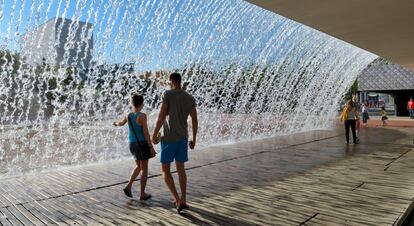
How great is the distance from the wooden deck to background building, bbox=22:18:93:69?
2414 mm

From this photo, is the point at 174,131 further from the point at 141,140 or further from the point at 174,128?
the point at 141,140

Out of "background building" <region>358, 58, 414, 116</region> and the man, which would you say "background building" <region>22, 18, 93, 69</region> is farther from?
"background building" <region>358, 58, 414, 116</region>

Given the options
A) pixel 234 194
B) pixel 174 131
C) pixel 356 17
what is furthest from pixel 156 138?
pixel 356 17

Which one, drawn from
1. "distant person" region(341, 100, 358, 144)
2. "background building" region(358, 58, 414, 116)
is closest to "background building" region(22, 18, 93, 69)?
"distant person" region(341, 100, 358, 144)

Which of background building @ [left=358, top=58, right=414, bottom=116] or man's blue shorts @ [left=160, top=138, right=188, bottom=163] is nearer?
man's blue shorts @ [left=160, top=138, right=188, bottom=163]

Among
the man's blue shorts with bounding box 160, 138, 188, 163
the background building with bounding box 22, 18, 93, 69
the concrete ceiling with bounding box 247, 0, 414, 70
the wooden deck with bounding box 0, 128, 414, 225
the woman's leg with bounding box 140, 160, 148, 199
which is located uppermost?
the concrete ceiling with bounding box 247, 0, 414, 70

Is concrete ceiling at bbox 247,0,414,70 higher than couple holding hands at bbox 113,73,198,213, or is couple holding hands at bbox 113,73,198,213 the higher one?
concrete ceiling at bbox 247,0,414,70

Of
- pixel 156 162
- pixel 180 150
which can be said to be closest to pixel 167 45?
pixel 156 162

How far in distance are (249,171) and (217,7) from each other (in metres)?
5.65

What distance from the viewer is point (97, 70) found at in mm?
8625

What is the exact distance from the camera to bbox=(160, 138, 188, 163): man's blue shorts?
4.16 meters

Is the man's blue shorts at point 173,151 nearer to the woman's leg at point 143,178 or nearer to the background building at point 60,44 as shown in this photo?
the woman's leg at point 143,178

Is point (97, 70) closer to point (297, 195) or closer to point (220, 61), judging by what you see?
point (220, 61)

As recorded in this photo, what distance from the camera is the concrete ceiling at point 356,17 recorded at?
582 cm
